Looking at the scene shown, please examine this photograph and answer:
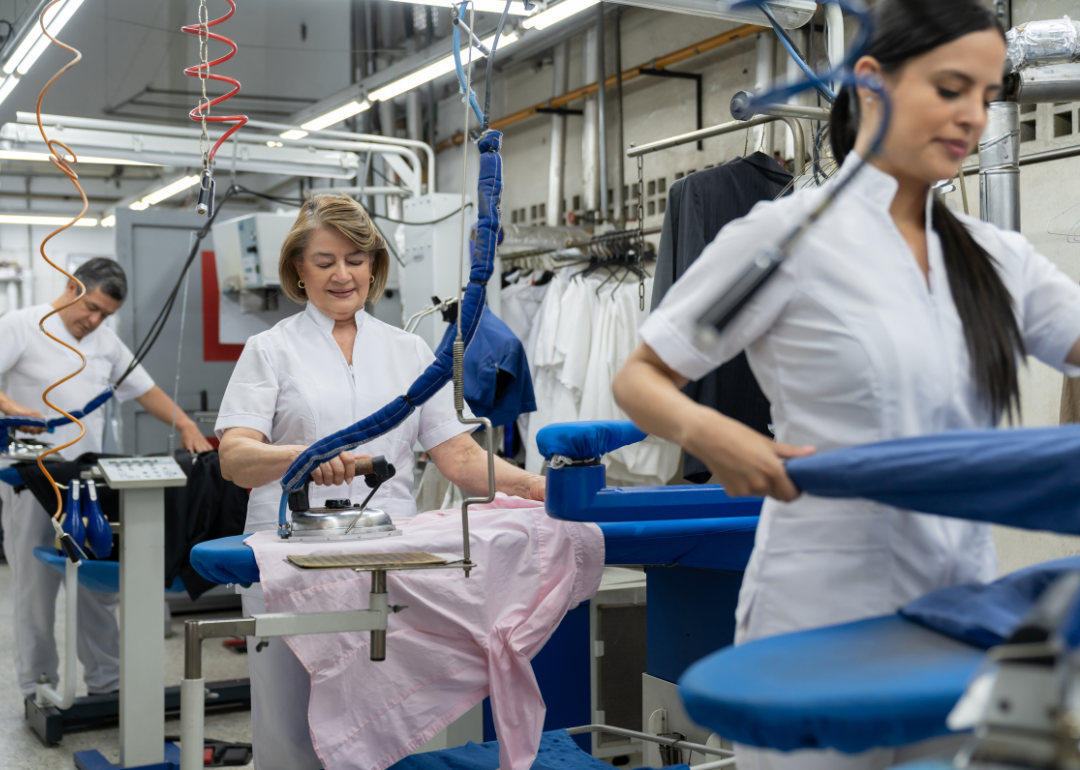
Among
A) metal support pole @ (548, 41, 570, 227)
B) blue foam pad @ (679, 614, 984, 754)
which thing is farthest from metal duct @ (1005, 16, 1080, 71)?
metal support pole @ (548, 41, 570, 227)

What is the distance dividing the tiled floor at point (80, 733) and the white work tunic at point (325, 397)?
1.74 metres

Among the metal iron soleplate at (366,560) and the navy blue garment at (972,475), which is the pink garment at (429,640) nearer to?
the metal iron soleplate at (366,560)

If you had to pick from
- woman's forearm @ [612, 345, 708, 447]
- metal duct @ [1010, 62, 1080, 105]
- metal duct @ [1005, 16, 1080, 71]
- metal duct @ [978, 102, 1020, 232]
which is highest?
metal duct @ [1005, 16, 1080, 71]

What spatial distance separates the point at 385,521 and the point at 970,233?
1115 millimetres

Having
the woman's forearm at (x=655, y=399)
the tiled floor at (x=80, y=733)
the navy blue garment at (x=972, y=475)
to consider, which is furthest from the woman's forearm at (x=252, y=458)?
the tiled floor at (x=80, y=733)

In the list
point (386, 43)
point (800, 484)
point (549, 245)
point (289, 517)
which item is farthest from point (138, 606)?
point (386, 43)

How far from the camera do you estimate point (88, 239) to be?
1127cm

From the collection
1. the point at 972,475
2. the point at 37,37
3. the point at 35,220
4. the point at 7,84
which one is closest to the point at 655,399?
the point at 972,475

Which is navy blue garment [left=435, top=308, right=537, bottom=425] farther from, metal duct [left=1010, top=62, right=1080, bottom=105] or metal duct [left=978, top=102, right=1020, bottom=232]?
metal duct [left=1010, top=62, right=1080, bottom=105]

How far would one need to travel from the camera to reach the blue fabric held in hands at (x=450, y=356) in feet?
5.34

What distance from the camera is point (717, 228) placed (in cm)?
295

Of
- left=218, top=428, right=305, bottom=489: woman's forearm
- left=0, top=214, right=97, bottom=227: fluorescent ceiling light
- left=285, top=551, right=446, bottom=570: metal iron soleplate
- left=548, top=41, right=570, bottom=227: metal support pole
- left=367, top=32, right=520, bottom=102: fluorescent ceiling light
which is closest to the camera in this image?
left=285, top=551, right=446, bottom=570: metal iron soleplate

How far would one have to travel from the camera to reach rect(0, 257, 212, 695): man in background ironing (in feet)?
12.2

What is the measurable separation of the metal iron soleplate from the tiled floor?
82.5 inches
